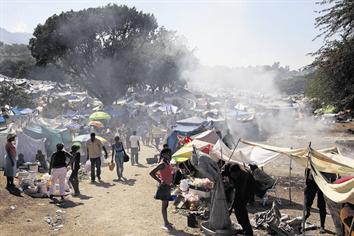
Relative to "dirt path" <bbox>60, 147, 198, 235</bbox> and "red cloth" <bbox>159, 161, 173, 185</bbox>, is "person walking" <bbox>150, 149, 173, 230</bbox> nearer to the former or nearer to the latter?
"red cloth" <bbox>159, 161, 173, 185</bbox>

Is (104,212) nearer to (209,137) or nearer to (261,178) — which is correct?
(261,178)

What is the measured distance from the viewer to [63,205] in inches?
360

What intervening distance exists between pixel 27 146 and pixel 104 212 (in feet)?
28.9

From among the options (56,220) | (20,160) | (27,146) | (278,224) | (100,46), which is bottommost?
(56,220)

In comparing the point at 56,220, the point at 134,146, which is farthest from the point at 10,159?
the point at 134,146

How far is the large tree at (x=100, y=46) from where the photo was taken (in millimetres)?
35750

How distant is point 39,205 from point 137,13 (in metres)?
31.2

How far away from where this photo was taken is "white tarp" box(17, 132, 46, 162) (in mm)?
15859

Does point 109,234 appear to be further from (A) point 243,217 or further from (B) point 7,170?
(B) point 7,170

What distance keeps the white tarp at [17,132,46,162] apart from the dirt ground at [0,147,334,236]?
4.62 meters

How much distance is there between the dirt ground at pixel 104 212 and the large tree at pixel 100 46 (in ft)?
86.9

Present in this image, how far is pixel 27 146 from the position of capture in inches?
630

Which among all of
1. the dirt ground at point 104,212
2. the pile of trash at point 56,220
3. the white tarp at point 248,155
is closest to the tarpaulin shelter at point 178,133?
the dirt ground at point 104,212

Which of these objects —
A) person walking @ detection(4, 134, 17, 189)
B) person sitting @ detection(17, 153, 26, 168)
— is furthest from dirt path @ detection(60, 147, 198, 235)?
person sitting @ detection(17, 153, 26, 168)
